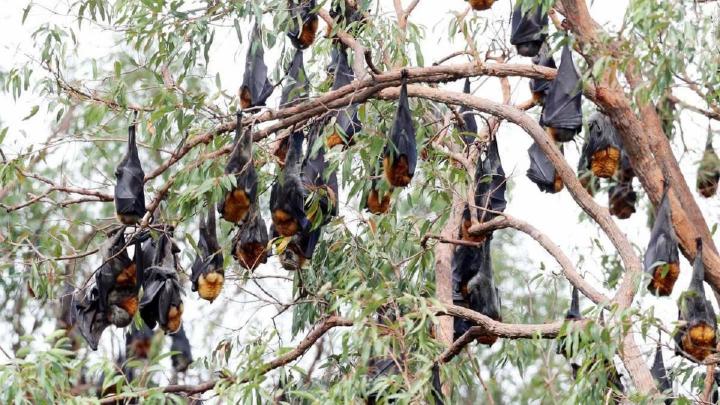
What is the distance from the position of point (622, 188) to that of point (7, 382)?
14.9 ft

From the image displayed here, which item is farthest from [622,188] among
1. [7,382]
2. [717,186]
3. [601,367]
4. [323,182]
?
[7,382]

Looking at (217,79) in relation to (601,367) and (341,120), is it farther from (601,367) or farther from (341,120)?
(601,367)

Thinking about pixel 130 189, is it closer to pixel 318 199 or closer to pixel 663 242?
pixel 318 199

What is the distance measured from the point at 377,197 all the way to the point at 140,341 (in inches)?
117

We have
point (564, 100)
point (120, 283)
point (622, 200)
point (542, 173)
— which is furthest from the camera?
point (622, 200)

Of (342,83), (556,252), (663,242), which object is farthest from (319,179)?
(663,242)

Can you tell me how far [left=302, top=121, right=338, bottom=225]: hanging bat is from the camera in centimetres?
679

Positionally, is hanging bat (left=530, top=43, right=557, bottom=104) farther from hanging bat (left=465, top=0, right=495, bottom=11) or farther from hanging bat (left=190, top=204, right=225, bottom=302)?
hanging bat (left=190, top=204, right=225, bottom=302)

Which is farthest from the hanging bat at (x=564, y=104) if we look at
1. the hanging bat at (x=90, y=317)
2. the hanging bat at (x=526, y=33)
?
the hanging bat at (x=90, y=317)

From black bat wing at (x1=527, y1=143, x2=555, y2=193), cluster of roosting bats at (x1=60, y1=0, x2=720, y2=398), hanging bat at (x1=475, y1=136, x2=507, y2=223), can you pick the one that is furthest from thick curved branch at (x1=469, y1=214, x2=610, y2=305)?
black bat wing at (x1=527, y1=143, x2=555, y2=193)

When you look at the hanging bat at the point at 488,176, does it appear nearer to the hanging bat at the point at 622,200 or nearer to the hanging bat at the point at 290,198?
the hanging bat at the point at 622,200

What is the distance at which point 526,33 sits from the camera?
26.3 ft

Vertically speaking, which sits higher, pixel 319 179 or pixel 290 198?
pixel 319 179

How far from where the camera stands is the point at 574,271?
21.1ft
